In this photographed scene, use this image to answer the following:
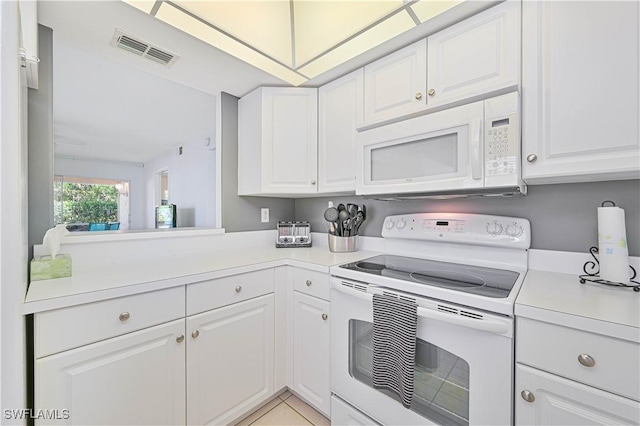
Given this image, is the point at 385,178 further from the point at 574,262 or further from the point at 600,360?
the point at 600,360

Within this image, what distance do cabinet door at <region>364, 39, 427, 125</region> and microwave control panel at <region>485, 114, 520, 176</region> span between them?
361 mm

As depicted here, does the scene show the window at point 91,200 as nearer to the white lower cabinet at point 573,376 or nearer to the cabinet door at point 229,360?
the cabinet door at point 229,360

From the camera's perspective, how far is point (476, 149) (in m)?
1.19

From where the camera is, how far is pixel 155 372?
1126mm

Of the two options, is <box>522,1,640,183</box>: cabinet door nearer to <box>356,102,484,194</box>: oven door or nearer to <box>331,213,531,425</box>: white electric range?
<box>356,102,484,194</box>: oven door

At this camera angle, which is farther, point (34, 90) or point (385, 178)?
point (385, 178)

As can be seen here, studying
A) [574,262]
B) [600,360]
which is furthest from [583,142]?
[600,360]

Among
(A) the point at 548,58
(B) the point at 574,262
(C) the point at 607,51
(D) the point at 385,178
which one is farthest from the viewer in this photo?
(D) the point at 385,178

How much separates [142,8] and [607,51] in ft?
6.02

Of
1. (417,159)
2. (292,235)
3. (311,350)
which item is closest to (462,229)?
(417,159)

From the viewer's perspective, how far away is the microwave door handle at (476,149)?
119cm

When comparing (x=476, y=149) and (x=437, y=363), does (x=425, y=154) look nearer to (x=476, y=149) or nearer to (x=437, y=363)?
(x=476, y=149)

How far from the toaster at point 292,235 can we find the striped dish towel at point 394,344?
1.05 meters

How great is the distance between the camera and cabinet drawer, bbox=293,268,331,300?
56.6 inches
